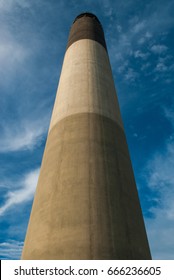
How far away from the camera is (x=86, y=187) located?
9328 millimetres

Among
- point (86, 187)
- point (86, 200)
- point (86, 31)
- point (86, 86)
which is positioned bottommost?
point (86, 200)

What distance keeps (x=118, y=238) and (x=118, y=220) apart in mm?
685

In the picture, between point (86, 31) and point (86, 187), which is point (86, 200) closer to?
point (86, 187)

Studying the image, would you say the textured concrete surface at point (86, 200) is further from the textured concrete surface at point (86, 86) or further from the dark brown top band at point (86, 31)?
the dark brown top band at point (86, 31)

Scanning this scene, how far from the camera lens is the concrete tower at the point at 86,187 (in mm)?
8258

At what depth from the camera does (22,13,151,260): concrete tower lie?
8.26 metres

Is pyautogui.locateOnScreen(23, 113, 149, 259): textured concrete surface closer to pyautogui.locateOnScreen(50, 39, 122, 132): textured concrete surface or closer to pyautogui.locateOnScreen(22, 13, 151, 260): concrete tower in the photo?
pyautogui.locateOnScreen(22, 13, 151, 260): concrete tower

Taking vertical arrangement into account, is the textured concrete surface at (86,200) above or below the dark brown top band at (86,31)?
below

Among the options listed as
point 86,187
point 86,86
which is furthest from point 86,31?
point 86,187

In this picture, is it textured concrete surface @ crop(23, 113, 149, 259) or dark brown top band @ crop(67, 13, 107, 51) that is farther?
dark brown top band @ crop(67, 13, 107, 51)

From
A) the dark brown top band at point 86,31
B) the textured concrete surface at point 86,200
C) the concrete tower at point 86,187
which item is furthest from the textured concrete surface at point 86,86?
the dark brown top band at point 86,31

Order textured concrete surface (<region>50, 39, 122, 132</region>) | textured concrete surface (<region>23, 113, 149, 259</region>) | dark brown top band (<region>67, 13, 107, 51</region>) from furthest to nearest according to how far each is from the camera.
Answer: dark brown top band (<region>67, 13, 107, 51</region>)
textured concrete surface (<region>50, 39, 122, 132</region>)
textured concrete surface (<region>23, 113, 149, 259</region>)

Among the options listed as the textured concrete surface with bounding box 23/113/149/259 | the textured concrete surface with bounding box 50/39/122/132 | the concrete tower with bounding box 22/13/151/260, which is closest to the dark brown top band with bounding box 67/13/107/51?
the textured concrete surface with bounding box 50/39/122/132
